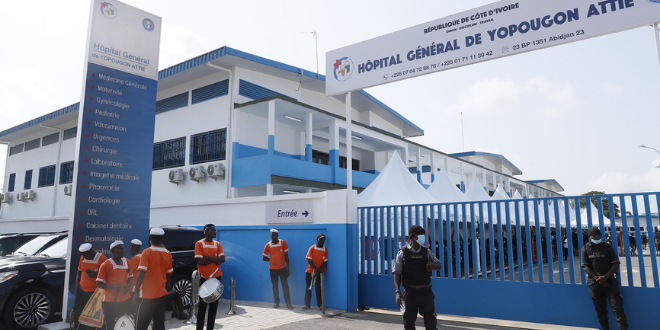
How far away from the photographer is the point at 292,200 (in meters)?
10.3

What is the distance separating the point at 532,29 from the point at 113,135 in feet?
23.7

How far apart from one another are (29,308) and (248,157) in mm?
10023

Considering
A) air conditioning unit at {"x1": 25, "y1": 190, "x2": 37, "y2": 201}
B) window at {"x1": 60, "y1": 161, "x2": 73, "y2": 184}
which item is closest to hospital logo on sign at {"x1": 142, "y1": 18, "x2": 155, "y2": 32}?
window at {"x1": 60, "y1": 161, "x2": 73, "y2": 184}

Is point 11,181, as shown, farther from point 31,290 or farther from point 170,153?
point 31,290

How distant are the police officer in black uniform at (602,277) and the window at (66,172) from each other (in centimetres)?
2635

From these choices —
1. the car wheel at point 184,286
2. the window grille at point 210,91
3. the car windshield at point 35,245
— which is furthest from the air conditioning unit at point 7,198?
the car wheel at point 184,286

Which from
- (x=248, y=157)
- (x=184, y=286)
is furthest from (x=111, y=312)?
(x=248, y=157)

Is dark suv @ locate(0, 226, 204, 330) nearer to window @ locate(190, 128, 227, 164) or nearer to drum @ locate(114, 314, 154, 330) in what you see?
drum @ locate(114, 314, 154, 330)

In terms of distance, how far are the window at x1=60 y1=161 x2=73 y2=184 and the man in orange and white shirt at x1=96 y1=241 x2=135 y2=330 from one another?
22609 millimetres

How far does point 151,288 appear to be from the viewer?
228 inches

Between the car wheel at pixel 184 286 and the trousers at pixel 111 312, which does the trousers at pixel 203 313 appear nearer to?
the trousers at pixel 111 312

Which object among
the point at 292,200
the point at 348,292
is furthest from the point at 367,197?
the point at 348,292

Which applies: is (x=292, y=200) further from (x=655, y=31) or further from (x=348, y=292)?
(x=655, y=31)

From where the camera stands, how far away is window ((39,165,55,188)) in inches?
1063
